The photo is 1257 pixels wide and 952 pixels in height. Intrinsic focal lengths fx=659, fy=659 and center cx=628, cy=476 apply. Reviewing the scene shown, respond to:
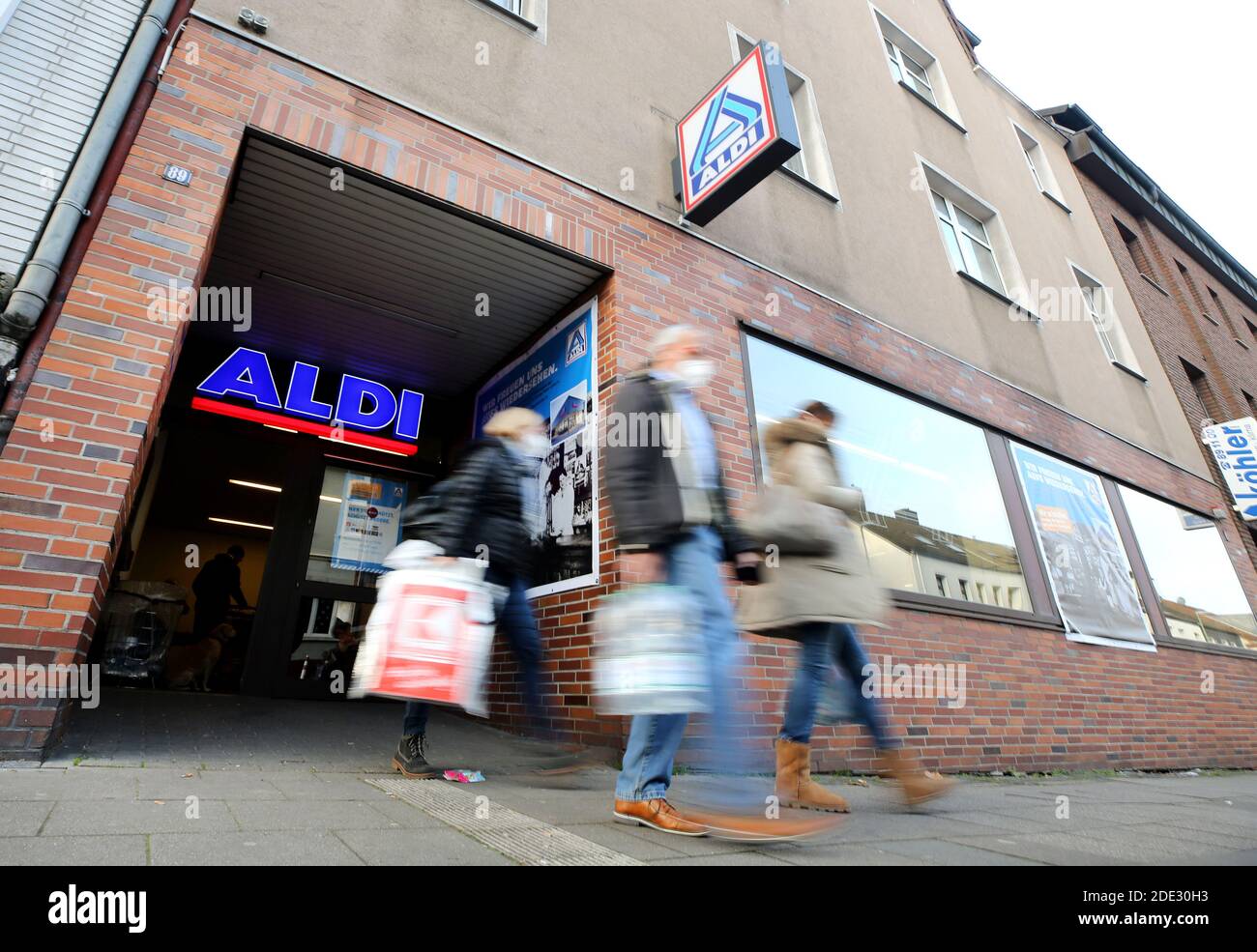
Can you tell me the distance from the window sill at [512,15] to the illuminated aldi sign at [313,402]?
3.36m

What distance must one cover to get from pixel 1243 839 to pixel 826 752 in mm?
1946

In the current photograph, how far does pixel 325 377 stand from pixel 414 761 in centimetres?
440

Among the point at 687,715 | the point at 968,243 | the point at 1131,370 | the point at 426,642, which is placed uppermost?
the point at 968,243

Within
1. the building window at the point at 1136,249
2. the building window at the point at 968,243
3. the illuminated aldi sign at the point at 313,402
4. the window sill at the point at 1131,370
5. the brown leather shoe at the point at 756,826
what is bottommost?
the brown leather shoe at the point at 756,826

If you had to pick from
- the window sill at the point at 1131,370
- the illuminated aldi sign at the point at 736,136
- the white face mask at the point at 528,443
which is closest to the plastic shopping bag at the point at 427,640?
the white face mask at the point at 528,443

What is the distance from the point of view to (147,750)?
302 centimetres

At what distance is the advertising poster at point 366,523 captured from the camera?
21.0 ft

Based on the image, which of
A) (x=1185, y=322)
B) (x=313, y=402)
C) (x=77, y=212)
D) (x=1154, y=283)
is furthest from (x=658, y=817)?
(x=1185, y=322)

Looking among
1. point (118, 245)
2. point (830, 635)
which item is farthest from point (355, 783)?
point (118, 245)

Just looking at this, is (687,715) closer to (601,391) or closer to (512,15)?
(601,391)

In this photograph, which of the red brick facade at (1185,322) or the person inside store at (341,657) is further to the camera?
the red brick facade at (1185,322)

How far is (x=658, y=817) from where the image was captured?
2.24m

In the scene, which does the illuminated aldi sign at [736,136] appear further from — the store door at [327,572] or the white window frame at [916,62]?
the white window frame at [916,62]

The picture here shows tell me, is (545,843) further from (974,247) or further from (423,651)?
(974,247)
